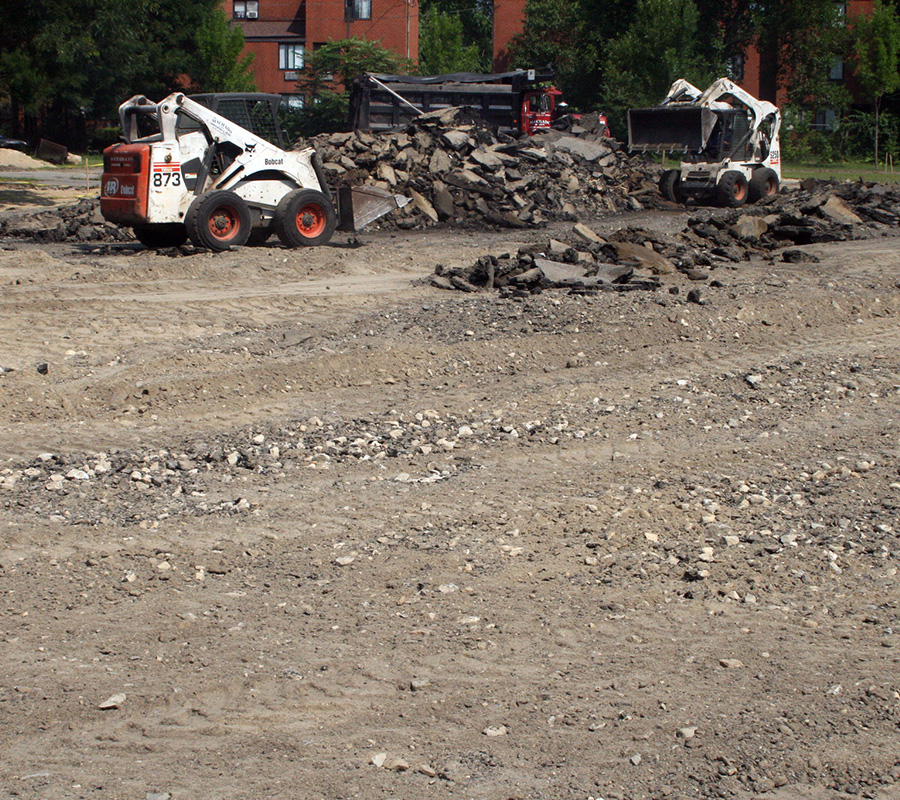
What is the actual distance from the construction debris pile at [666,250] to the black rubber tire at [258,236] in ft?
12.0

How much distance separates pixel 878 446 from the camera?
6941mm

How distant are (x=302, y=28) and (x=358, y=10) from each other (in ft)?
12.7

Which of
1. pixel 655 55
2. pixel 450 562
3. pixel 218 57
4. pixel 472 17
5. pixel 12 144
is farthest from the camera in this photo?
pixel 472 17

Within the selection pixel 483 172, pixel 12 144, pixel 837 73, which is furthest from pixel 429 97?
pixel 837 73

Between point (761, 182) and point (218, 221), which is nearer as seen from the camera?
point (218, 221)

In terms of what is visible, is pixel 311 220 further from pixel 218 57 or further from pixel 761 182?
pixel 218 57

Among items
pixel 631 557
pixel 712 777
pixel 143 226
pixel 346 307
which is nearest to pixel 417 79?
pixel 143 226

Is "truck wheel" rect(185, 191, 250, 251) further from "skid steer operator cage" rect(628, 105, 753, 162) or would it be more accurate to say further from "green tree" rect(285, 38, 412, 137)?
"green tree" rect(285, 38, 412, 137)

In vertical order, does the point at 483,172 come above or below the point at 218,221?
above

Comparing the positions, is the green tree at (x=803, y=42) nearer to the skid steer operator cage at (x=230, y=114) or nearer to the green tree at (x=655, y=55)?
the green tree at (x=655, y=55)

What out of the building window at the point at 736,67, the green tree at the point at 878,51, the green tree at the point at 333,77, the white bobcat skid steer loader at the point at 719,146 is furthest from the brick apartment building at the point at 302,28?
the white bobcat skid steer loader at the point at 719,146

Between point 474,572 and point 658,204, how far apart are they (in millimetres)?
20337

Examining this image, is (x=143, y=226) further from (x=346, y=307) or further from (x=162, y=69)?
(x=162, y=69)

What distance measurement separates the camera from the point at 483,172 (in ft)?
72.9
